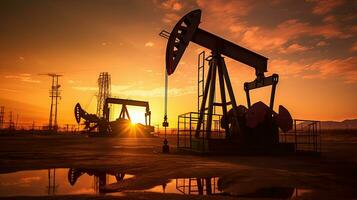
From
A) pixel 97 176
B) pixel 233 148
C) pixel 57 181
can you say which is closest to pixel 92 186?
pixel 57 181

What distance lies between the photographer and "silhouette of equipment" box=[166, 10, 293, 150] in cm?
1283

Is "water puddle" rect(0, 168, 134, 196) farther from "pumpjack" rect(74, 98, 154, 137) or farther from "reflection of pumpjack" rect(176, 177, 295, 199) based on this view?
"pumpjack" rect(74, 98, 154, 137)

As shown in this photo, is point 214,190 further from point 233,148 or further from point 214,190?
point 233,148

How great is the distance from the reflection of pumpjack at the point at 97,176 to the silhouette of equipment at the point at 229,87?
6215 mm

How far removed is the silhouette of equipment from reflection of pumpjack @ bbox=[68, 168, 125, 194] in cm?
622

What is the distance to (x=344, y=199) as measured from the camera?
438 centimetres

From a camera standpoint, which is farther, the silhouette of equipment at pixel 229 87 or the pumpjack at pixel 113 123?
the pumpjack at pixel 113 123

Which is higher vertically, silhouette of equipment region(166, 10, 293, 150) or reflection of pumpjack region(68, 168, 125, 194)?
silhouette of equipment region(166, 10, 293, 150)

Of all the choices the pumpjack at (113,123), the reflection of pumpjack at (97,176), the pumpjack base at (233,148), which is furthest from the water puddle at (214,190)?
the pumpjack at (113,123)

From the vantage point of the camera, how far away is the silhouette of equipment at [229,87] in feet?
42.1

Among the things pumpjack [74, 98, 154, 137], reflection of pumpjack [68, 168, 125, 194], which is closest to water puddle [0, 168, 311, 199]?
reflection of pumpjack [68, 168, 125, 194]

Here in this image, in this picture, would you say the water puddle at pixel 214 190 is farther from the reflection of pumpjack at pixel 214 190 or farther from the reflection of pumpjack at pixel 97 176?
the reflection of pumpjack at pixel 97 176

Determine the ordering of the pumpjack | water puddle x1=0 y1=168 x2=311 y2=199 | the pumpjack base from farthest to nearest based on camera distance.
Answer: the pumpjack
the pumpjack base
water puddle x1=0 y1=168 x2=311 y2=199

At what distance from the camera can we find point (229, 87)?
13.4 meters
